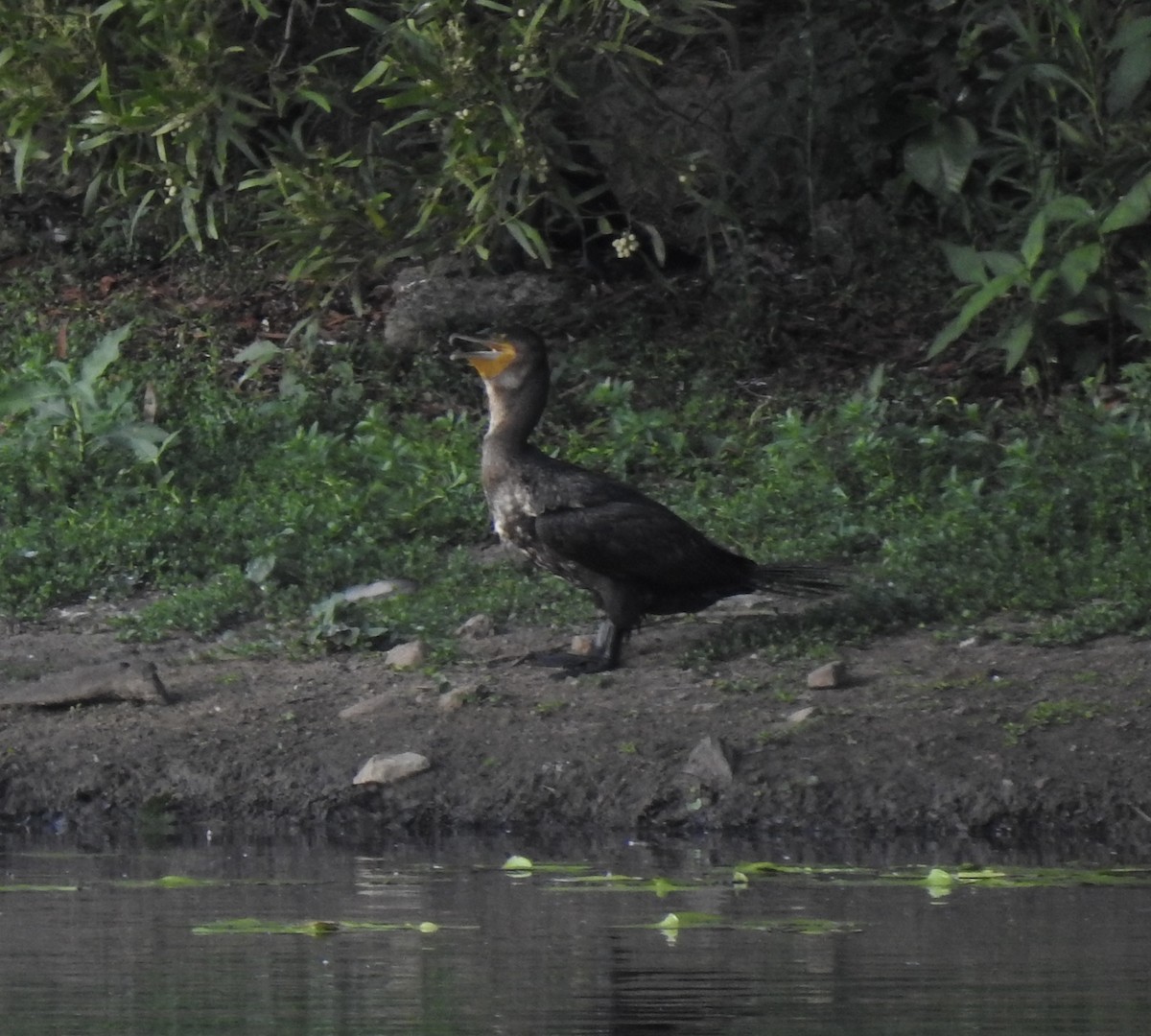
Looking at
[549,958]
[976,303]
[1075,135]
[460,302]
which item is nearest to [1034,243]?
[976,303]

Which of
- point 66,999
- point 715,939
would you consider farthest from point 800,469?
point 66,999

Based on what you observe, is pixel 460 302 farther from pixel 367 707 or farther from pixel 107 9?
pixel 367 707

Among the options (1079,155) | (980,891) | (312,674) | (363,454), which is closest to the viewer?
(980,891)

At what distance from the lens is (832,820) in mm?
6188

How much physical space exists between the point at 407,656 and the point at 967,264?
3.69 m

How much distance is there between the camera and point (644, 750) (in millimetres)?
6488

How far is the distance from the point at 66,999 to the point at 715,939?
1.29 meters

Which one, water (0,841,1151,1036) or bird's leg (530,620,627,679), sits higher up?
bird's leg (530,620,627,679)

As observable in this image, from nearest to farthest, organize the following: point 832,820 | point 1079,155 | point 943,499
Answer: point 832,820
point 943,499
point 1079,155

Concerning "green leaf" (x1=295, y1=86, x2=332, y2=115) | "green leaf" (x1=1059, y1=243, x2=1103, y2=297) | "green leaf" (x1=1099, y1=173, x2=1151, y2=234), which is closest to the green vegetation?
"green leaf" (x1=1059, y1=243, x2=1103, y2=297)

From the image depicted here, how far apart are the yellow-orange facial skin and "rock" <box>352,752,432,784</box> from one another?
1806 millimetres

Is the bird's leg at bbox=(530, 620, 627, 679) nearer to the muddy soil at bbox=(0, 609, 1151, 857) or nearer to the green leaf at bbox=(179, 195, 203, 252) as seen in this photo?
the muddy soil at bbox=(0, 609, 1151, 857)

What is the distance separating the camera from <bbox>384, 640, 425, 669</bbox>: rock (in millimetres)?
7352

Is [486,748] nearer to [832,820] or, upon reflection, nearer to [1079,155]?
[832,820]
